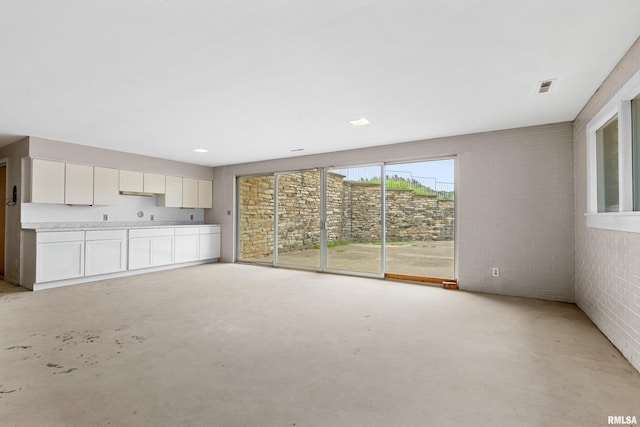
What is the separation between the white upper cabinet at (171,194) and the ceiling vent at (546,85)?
6.52m

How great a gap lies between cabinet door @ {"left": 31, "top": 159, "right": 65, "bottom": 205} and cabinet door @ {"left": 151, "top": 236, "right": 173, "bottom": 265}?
162 cm

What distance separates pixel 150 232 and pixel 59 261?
150 cm

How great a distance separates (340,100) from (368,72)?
70 cm

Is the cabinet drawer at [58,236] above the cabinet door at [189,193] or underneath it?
underneath

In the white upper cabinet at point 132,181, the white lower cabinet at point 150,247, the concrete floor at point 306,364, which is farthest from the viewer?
the white upper cabinet at point 132,181

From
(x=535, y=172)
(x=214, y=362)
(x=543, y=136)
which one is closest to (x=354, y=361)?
(x=214, y=362)

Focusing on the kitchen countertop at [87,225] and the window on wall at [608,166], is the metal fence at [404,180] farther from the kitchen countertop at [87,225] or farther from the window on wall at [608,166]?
the kitchen countertop at [87,225]

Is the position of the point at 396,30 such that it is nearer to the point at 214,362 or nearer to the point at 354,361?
the point at 354,361

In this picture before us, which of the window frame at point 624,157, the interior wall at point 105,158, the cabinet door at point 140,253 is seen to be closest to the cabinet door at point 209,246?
the cabinet door at point 140,253

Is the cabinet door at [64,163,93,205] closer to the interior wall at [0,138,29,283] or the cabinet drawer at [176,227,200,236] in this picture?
the interior wall at [0,138,29,283]

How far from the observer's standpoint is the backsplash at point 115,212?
16.9 ft

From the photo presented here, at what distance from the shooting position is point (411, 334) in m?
2.90

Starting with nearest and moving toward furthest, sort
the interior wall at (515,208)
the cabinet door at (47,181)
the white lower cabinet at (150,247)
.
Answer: the interior wall at (515,208) → the cabinet door at (47,181) → the white lower cabinet at (150,247)

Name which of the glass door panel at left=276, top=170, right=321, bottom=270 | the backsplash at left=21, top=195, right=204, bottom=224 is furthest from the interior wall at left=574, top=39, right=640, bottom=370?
the backsplash at left=21, top=195, right=204, bottom=224
